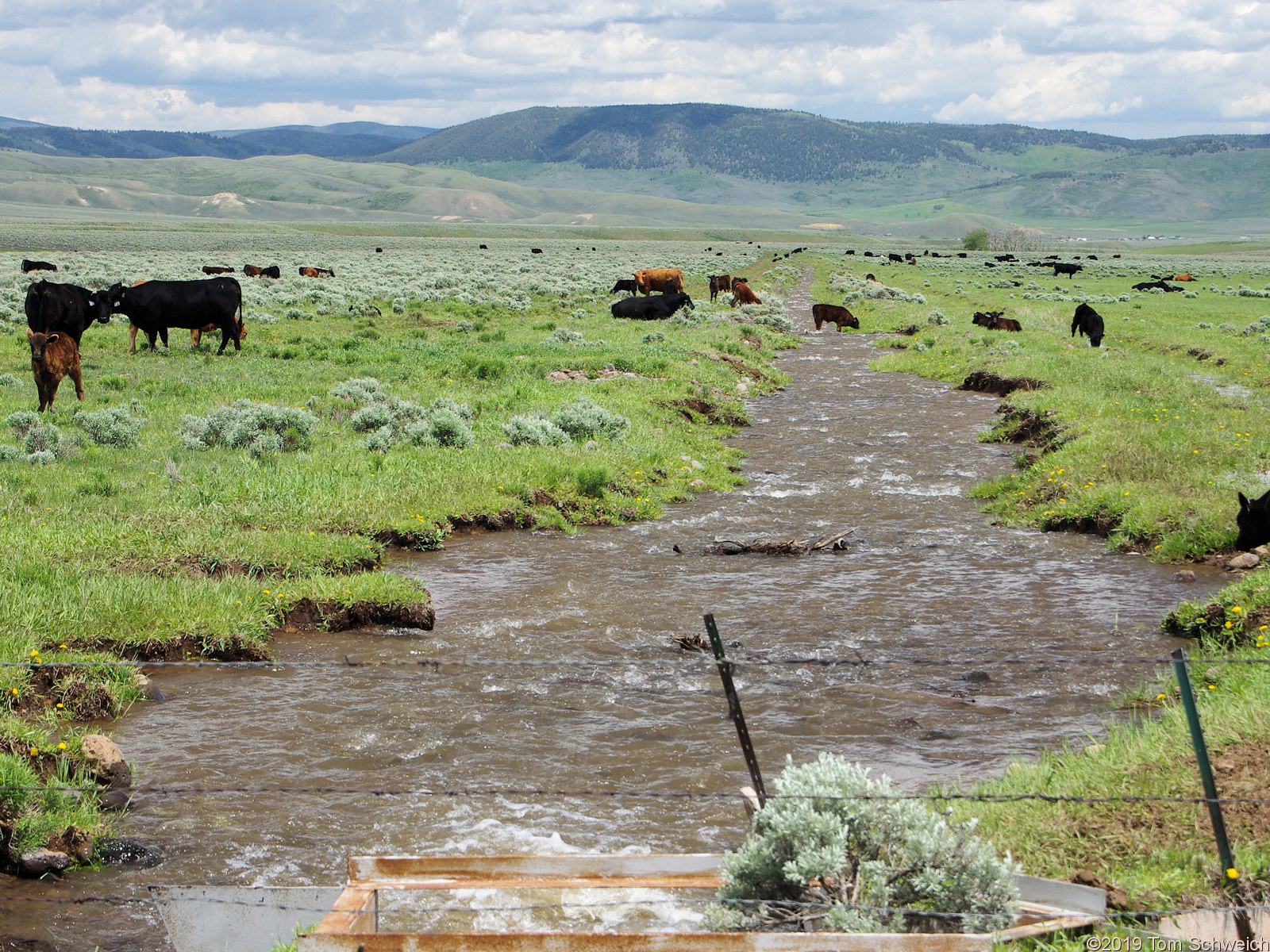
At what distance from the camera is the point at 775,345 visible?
3244cm

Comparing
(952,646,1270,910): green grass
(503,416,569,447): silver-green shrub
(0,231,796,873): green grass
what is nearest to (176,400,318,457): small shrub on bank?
(0,231,796,873): green grass

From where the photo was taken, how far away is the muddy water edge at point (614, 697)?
18.8ft

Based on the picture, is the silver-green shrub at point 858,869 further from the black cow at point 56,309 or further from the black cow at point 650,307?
the black cow at point 650,307

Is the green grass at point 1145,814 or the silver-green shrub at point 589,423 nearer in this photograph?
the green grass at point 1145,814

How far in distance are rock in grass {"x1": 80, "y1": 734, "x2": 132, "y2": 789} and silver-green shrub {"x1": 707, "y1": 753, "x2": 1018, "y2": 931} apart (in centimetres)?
385

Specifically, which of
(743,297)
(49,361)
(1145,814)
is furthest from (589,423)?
(743,297)

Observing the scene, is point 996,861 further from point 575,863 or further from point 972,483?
point 972,483

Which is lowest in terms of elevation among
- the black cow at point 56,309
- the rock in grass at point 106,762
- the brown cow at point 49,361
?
the rock in grass at point 106,762

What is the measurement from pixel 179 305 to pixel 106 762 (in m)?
20.9

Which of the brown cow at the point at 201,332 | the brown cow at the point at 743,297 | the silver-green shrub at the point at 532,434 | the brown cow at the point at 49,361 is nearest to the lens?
the silver-green shrub at the point at 532,434

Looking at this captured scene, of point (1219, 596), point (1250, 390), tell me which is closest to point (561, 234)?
point (1250, 390)

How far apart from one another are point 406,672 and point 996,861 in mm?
5070

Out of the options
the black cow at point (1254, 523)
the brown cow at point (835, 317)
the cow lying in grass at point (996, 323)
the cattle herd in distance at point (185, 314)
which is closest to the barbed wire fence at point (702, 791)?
the black cow at point (1254, 523)

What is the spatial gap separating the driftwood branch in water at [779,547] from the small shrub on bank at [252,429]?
251 inches
